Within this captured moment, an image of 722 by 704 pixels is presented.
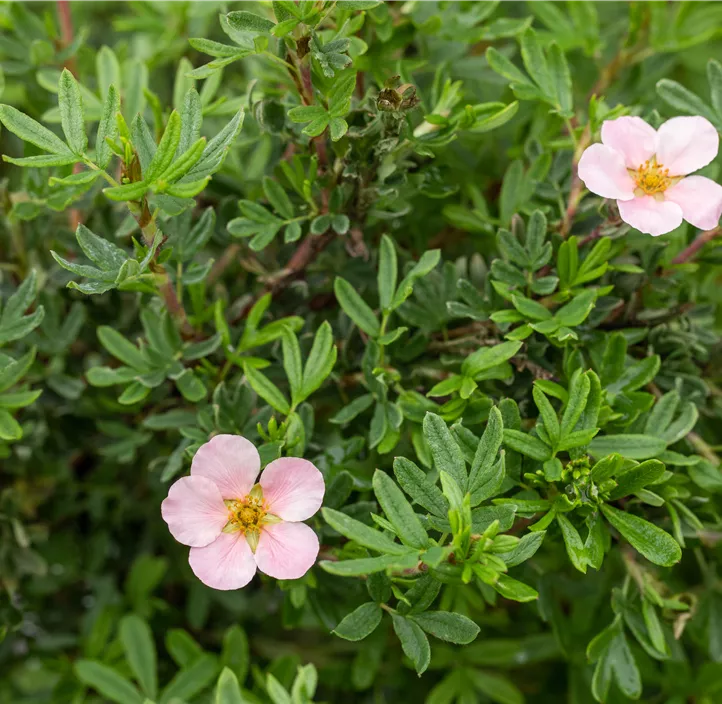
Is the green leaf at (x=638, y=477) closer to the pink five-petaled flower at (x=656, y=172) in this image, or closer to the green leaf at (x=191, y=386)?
the pink five-petaled flower at (x=656, y=172)

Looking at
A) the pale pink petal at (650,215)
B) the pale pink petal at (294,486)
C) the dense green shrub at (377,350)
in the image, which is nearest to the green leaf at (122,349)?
the dense green shrub at (377,350)

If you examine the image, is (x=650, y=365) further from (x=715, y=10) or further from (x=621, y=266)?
(x=715, y=10)

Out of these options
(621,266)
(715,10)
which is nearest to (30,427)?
(621,266)

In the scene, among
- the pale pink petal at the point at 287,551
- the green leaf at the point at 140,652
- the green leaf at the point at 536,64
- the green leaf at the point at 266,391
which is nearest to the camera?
the pale pink petal at the point at 287,551

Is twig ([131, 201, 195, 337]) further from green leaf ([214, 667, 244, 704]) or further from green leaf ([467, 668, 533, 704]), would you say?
green leaf ([467, 668, 533, 704])

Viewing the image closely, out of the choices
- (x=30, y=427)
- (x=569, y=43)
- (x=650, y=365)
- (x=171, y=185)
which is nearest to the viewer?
Result: (x=171, y=185)

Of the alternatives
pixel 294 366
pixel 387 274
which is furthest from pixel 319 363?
pixel 387 274

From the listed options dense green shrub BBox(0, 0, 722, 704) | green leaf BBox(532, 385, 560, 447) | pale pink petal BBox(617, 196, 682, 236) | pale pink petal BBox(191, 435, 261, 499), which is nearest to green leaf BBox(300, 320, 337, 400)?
dense green shrub BBox(0, 0, 722, 704)
